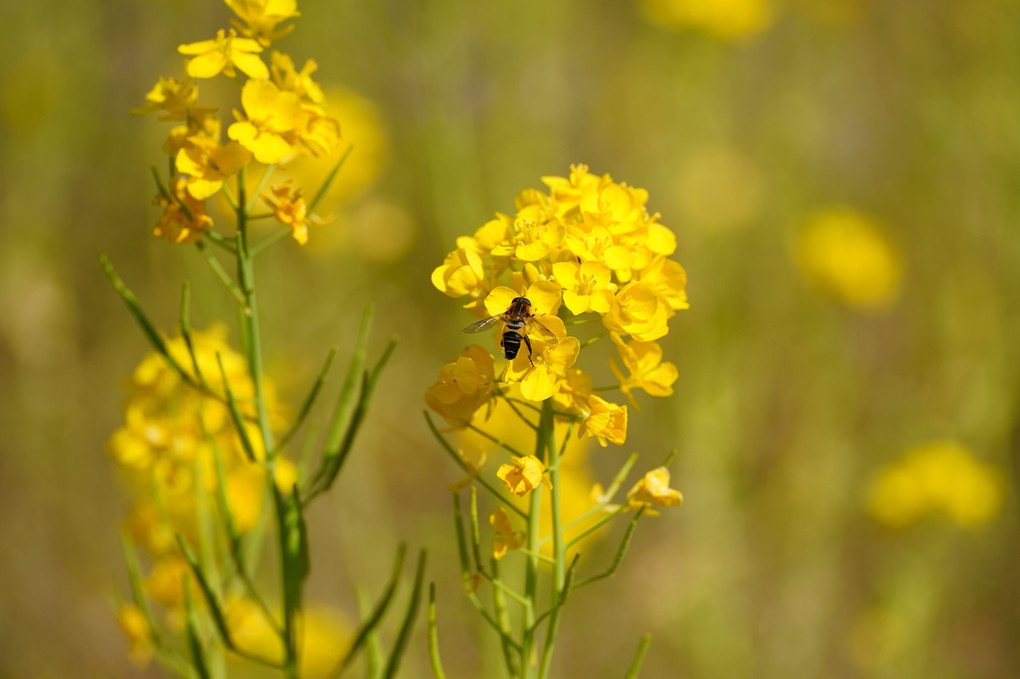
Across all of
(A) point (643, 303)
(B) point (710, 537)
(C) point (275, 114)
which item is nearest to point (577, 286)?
(A) point (643, 303)

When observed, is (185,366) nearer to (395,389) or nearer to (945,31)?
(395,389)

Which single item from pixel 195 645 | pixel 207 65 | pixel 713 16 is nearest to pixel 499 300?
pixel 207 65

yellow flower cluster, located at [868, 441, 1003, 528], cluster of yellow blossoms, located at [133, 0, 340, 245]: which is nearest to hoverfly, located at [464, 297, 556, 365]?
cluster of yellow blossoms, located at [133, 0, 340, 245]

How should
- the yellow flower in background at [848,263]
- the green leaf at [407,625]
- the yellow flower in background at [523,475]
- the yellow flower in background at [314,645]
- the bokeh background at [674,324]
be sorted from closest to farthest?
the yellow flower in background at [523,475] < the green leaf at [407,625] < the yellow flower in background at [314,645] < the bokeh background at [674,324] < the yellow flower in background at [848,263]

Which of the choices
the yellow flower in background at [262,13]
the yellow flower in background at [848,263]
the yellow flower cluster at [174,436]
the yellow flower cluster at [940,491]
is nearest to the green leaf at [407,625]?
the yellow flower cluster at [174,436]

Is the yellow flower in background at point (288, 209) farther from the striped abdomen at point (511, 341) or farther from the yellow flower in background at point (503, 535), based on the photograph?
the yellow flower in background at point (503, 535)

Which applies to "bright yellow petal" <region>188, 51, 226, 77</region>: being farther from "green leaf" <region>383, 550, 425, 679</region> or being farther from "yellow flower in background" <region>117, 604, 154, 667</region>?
"yellow flower in background" <region>117, 604, 154, 667</region>
